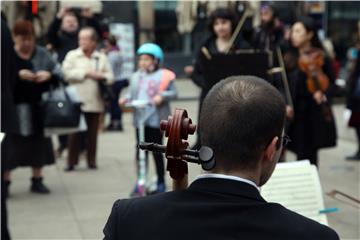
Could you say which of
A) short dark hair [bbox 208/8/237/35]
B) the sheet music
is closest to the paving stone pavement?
short dark hair [bbox 208/8/237/35]

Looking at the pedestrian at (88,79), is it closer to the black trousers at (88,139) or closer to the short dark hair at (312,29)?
the black trousers at (88,139)

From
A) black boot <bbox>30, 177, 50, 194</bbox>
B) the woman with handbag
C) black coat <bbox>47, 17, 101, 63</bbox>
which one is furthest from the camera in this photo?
black coat <bbox>47, 17, 101, 63</bbox>

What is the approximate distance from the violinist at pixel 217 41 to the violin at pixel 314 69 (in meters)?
0.53

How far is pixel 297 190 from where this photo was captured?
11.5 ft

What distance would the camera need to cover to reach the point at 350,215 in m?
5.91

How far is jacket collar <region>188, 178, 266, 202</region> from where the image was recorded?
1733 millimetres

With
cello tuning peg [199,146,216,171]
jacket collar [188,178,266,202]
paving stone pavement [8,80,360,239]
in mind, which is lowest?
paving stone pavement [8,80,360,239]

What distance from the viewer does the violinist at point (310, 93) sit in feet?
20.2

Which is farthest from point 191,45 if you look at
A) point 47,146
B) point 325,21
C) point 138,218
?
point 138,218

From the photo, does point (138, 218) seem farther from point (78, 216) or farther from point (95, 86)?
point (95, 86)

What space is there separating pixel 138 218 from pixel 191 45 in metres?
17.9

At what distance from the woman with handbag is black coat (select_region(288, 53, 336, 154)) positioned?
231 cm

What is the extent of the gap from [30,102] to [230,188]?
500 centimetres

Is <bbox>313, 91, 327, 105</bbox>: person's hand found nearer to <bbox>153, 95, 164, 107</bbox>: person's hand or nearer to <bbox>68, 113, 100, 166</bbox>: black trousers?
<bbox>153, 95, 164, 107</bbox>: person's hand
